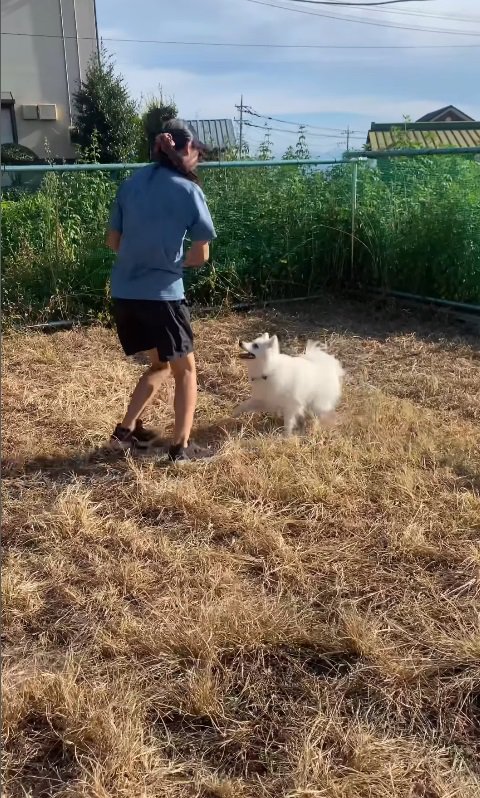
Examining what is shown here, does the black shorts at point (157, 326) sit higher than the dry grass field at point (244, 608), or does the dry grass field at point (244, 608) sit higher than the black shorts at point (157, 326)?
the black shorts at point (157, 326)

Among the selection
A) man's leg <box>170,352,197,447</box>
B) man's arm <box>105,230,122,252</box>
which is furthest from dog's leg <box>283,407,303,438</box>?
man's arm <box>105,230,122,252</box>

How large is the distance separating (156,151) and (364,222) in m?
4.97

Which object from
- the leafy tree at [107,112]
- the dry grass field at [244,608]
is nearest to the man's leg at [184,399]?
the dry grass field at [244,608]

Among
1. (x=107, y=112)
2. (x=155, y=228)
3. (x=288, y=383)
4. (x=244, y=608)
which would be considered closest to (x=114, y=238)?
(x=155, y=228)

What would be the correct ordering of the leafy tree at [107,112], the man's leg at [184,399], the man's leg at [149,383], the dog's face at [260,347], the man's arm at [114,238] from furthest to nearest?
the leafy tree at [107,112]
the dog's face at [260,347]
the man's leg at [149,383]
the man's leg at [184,399]
the man's arm at [114,238]

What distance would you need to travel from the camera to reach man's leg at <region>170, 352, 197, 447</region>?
398 cm

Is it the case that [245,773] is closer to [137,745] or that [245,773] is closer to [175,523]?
[137,745]

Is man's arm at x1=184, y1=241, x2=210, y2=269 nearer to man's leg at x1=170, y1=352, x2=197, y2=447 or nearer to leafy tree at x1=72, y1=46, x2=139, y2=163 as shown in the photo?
man's leg at x1=170, y1=352, x2=197, y2=447

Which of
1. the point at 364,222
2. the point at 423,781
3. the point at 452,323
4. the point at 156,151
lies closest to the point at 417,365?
the point at 452,323

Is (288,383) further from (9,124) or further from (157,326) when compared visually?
(9,124)

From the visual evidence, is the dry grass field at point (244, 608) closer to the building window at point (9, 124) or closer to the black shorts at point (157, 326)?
the black shorts at point (157, 326)

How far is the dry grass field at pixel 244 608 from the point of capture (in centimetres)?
208

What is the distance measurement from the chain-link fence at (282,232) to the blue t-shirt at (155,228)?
11.3ft

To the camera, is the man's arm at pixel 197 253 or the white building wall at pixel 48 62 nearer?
the man's arm at pixel 197 253
